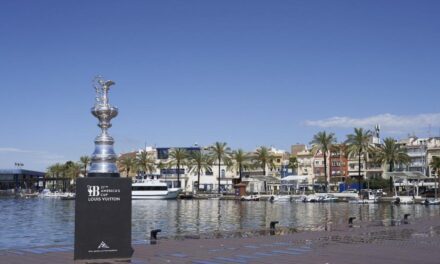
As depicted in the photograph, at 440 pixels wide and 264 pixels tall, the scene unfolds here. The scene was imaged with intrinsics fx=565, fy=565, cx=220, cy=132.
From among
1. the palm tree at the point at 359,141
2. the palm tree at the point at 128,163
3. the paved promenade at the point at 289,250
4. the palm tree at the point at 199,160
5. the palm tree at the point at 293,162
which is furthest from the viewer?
the palm tree at the point at 128,163

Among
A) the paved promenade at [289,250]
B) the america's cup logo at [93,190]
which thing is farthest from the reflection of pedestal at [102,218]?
the paved promenade at [289,250]

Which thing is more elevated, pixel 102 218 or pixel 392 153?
pixel 392 153

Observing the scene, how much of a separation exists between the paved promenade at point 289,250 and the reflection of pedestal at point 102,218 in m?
0.78

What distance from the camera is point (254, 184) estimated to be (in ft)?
496

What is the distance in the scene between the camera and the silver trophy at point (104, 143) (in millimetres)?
16812

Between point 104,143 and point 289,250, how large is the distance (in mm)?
7518

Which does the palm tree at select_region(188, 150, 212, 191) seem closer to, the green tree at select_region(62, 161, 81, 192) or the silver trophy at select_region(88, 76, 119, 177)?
the green tree at select_region(62, 161, 81, 192)

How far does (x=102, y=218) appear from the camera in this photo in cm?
1634

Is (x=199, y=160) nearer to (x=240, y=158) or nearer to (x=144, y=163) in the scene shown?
(x=240, y=158)

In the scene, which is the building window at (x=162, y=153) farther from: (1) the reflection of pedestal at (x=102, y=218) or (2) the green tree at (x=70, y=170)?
(1) the reflection of pedestal at (x=102, y=218)

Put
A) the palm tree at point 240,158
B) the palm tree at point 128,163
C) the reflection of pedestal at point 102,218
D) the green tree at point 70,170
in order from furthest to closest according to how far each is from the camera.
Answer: the green tree at point 70,170, the palm tree at point 128,163, the palm tree at point 240,158, the reflection of pedestal at point 102,218

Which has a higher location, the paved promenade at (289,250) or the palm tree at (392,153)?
the palm tree at (392,153)

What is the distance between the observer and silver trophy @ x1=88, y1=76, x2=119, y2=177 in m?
16.8

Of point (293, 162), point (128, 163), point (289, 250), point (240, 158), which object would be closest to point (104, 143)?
point (289, 250)
